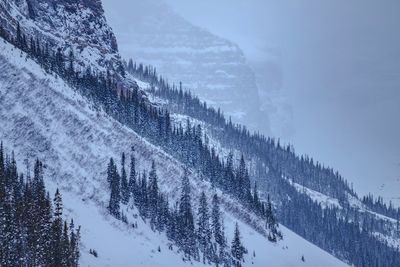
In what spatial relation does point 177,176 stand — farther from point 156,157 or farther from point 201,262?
point 201,262

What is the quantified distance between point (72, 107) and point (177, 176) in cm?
2805

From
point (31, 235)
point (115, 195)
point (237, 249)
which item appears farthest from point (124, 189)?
point (31, 235)

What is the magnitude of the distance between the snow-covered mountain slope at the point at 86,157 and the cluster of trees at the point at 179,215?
8.42 ft

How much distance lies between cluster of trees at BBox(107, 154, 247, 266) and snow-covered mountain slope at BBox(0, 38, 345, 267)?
257cm

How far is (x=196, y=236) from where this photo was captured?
452 feet

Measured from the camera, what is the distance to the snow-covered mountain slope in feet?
390

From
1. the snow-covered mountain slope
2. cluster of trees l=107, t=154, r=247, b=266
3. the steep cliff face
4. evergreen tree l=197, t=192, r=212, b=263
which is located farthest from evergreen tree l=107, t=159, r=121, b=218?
the steep cliff face

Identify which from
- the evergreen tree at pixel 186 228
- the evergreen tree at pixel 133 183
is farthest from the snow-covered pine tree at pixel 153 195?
the evergreen tree at pixel 186 228

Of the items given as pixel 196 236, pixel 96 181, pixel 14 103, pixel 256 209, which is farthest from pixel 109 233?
pixel 256 209

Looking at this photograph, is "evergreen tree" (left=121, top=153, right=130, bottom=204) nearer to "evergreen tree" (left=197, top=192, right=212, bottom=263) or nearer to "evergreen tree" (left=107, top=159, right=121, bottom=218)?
"evergreen tree" (left=107, top=159, right=121, bottom=218)

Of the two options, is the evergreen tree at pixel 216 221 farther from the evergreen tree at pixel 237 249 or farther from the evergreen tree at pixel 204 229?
the evergreen tree at pixel 237 249

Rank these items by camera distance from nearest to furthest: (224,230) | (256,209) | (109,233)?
(109,233)
(224,230)
(256,209)

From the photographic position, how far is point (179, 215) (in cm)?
13900

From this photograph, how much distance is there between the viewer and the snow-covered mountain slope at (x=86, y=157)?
119 m
